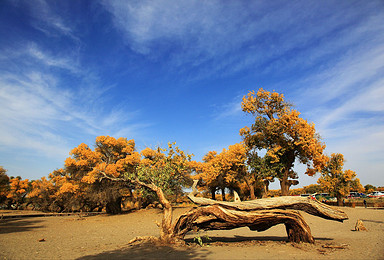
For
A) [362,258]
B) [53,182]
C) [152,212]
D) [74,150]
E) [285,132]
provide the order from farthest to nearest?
[53,182] → [74,150] → [152,212] → [285,132] → [362,258]

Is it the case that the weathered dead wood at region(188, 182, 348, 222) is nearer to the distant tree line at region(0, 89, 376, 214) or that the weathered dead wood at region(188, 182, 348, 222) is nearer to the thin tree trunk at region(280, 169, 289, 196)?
the distant tree line at region(0, 89, 376, 214)

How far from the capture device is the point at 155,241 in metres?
9.91

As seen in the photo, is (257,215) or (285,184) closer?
(257,215)

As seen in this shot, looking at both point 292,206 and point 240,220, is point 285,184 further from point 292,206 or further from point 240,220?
point 240,220

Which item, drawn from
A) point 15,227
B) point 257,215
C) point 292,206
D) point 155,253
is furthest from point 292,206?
point 15,227

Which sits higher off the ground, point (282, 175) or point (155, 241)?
point (282, 175)

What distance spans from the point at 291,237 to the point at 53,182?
41231 millimetres

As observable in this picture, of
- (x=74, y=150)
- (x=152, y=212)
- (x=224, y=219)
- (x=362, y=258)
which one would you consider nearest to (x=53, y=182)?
(x=74, y=150)

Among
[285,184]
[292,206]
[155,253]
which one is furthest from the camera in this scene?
[285,184]

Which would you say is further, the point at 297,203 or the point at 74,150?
the point at 74,150

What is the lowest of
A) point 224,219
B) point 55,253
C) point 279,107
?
point 55,253

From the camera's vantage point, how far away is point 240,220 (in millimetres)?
9539

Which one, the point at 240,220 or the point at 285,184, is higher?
the point at 285,184

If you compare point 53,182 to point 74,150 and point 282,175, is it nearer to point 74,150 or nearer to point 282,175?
point 74,150
